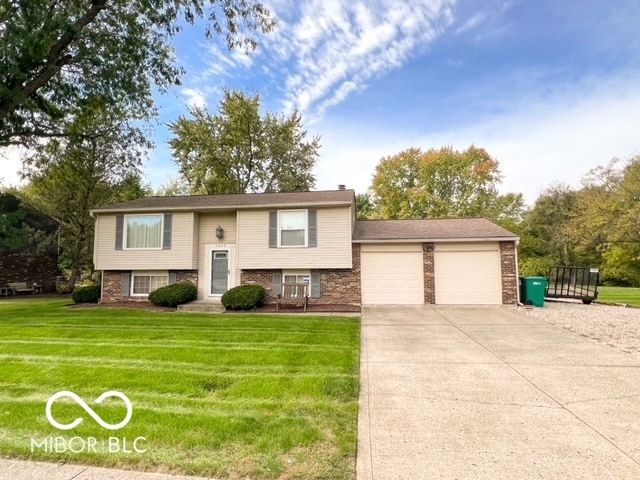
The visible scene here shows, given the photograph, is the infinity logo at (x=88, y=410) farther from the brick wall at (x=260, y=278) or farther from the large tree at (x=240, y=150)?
the large tree at (x=240, y=150)

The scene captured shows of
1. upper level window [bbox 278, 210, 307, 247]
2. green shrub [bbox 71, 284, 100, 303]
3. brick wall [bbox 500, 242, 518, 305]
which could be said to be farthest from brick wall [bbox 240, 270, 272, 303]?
brick wall [bbox 500, 242, 518, 305]

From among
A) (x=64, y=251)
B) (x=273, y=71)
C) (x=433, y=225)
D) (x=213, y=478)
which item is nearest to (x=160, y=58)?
(x=273, y=71)

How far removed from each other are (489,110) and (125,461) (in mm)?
16416

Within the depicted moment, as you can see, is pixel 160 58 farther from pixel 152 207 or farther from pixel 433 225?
pixel 433 225

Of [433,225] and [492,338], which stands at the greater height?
[433,225]

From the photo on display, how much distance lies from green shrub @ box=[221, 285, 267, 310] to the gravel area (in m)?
8.27

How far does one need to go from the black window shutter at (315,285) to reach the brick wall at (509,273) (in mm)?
6453

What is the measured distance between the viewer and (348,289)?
40.1 ft

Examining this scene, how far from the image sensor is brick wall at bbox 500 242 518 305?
38.7 feet

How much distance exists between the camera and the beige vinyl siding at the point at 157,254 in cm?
1257

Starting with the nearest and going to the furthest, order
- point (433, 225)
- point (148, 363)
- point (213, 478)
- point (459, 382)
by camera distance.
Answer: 1. point (213, 478)
2. point (459, 382)
3. point (148, 363)
4. point (433, 225)

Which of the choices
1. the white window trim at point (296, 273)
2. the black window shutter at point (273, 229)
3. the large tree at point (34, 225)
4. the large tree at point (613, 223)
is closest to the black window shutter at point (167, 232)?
the black window shutter at point (273, 229)

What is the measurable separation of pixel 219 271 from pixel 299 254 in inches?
129

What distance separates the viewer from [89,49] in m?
9.89
